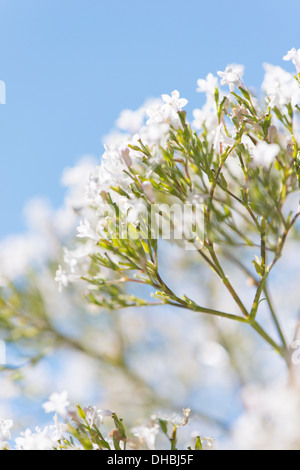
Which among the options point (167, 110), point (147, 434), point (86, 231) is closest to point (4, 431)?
point (147, 434)

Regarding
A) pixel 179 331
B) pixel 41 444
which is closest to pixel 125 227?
pixel 41 444

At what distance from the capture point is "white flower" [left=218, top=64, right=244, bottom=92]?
155cm

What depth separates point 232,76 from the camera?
1.55 m

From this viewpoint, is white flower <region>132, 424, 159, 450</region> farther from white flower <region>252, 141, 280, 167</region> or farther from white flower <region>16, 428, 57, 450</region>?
white flower <region>252, 141, 280, 167</region>

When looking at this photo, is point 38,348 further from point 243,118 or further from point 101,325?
point 243,118

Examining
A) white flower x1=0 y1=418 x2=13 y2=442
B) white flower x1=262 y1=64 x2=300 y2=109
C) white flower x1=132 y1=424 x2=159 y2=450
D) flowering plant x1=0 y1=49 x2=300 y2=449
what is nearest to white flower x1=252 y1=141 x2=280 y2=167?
flowering plant x1=0 y1=49 x2=300 y2=449

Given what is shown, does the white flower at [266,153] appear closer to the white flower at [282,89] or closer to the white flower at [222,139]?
the white flower at [222,139]

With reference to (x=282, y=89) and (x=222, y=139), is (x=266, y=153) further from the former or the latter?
(x=282, y=89)

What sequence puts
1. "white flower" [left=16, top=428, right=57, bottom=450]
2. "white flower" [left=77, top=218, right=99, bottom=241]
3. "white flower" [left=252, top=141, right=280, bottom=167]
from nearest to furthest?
1. "white flower" [left=252, top=141, right=280, bottom=167]
2. "white flower" [left=16, top=428, right=57, bottom=450]
3. "white flower" [left=77, top=218, right=99, bottom=241]

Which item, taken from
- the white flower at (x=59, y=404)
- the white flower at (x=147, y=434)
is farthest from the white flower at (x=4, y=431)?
the white flower at (x=147, y=434)

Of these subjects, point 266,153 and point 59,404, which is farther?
point 59,404

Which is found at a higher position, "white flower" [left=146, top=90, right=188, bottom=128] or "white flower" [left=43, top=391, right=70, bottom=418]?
"white flower" [left=146, top=90, right=188, bottom=128]

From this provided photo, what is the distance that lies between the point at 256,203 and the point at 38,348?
78.7 inches

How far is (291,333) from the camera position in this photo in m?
1.76
